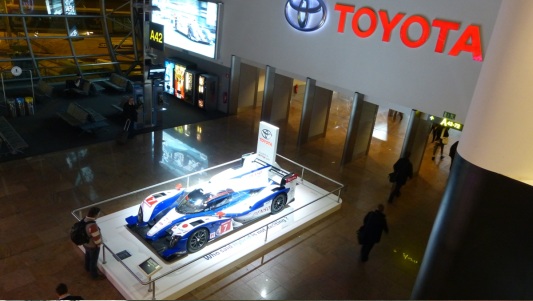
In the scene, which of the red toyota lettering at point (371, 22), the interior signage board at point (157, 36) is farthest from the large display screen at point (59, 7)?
the red toyota lettering at point (371, 22)

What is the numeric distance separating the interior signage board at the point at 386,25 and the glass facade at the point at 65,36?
661 centimetres

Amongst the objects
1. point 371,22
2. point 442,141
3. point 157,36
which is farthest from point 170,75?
point 442,141

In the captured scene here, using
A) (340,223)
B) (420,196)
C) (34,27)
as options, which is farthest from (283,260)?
(34,27)

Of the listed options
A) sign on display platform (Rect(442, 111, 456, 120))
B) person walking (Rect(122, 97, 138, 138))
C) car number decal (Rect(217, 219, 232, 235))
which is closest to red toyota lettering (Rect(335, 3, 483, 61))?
sign on display platform (Rect(442, 111, 456, 120))

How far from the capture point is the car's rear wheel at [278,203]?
981cm

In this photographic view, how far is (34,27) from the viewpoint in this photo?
1934 cm

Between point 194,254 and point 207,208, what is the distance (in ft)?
3.45

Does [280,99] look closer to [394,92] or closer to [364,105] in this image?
[364,105]

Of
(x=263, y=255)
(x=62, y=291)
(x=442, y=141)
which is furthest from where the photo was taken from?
(x=442, y=141)

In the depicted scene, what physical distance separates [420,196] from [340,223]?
305 cm

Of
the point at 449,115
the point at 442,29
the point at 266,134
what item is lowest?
the point at 266,134

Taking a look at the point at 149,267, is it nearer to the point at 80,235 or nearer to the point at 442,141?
the point at 80,235

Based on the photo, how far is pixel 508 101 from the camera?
5.19 m

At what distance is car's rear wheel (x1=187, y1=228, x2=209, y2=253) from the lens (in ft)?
26.9
